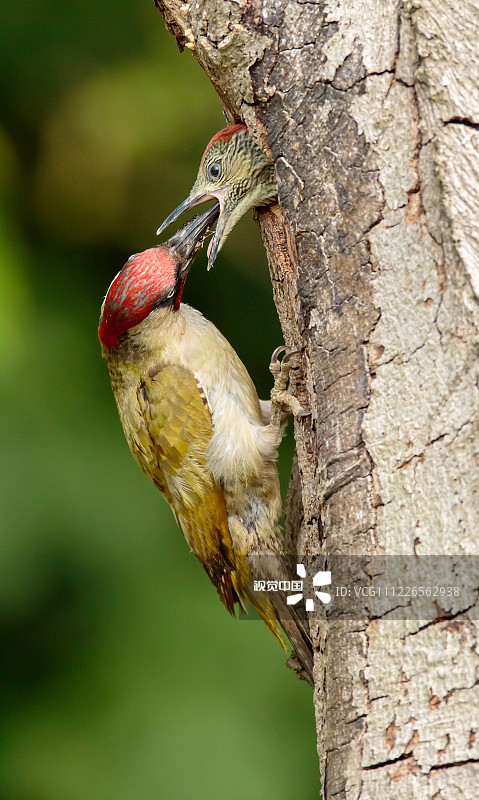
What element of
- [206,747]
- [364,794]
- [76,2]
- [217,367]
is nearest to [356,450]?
[364,794]

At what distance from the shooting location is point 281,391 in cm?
237

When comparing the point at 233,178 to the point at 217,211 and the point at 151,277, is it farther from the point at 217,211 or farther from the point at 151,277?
the point at 151,277

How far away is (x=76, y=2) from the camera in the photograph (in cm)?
343

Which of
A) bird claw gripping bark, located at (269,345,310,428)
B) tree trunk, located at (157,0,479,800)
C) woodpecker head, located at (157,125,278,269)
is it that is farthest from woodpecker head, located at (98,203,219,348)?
tree trunk, located at (157,0,479,800)

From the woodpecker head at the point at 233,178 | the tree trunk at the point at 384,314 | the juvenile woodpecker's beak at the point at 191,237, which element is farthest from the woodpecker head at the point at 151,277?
the tree trunk at the point at 384,314

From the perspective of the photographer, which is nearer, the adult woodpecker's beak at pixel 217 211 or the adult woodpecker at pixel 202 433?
the adult woodpecker's beak at pixel 217 211

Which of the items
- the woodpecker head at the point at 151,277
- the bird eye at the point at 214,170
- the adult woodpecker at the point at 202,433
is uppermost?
the bird eye at the point at 214,170

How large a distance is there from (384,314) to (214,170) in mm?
946

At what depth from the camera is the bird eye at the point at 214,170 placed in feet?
7.53

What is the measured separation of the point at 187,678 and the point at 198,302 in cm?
158

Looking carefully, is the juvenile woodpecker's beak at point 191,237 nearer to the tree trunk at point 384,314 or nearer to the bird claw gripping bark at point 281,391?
the bird claw gripping bark at point 281,391

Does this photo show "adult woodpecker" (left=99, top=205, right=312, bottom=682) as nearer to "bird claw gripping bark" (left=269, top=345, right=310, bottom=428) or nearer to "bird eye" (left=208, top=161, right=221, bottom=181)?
"bird claw gripping bark" (left=269, top=345, right=310, bottom=428)

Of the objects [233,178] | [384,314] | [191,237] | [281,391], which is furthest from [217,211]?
[384,314]

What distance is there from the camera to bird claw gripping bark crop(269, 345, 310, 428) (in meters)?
2.05
